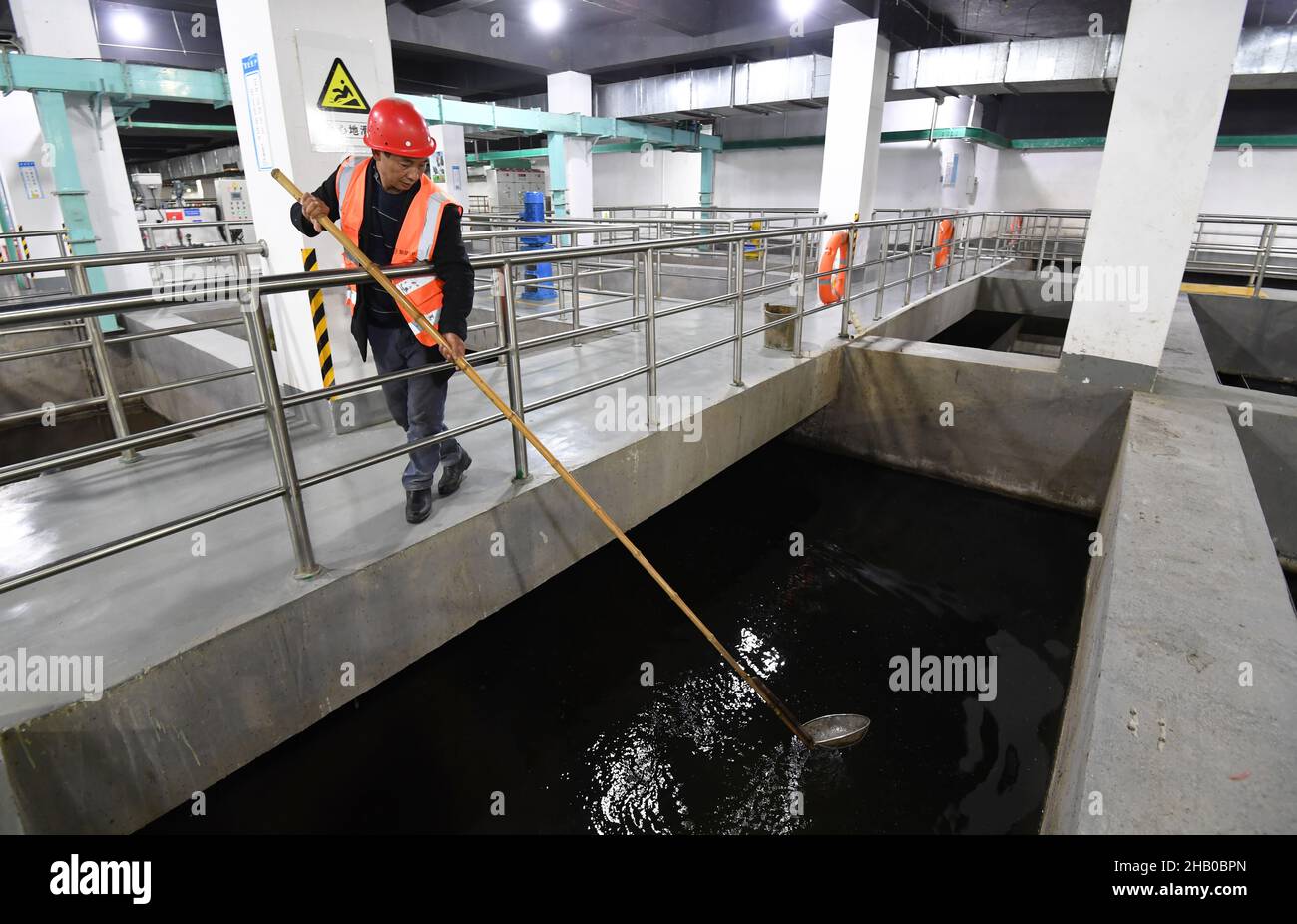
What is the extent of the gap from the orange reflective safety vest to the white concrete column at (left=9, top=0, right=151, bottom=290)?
25.0 feet

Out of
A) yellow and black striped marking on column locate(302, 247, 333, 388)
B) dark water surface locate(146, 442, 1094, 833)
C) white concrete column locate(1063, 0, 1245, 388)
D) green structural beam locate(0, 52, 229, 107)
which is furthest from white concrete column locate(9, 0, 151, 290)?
white concrete column locate(1063, 0, 1245, 388)

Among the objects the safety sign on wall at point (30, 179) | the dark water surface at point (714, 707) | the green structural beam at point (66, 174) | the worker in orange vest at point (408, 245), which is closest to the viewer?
the worker in orange vest at point (408, 245)

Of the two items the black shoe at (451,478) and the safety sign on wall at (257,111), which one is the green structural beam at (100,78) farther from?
the black shoe at (451,478)

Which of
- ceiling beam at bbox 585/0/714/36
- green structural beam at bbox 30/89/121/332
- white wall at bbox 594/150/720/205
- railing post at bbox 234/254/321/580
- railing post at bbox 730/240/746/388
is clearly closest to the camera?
railing post at bbox 234/254/321/580

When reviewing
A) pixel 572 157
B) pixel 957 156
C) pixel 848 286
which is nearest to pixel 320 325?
pixel 848 286

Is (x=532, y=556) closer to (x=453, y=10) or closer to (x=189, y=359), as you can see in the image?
(x=189, y=359)

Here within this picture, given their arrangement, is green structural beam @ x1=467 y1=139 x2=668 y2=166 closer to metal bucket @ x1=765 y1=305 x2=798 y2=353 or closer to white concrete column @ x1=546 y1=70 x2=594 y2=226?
white concrete column @ x1=546 y1=70 x2=594 y2=226

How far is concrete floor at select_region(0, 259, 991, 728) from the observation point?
223 centimetres

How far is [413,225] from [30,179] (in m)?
11.7

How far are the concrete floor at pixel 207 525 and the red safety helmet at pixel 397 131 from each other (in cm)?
149

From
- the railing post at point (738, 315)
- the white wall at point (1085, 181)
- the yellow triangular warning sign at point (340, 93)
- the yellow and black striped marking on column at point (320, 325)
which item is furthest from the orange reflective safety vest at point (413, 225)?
the white wall at point (1085, 181)

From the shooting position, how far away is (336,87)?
365 centimetres

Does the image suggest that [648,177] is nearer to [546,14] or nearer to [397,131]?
[546,14]

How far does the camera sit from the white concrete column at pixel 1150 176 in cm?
408
